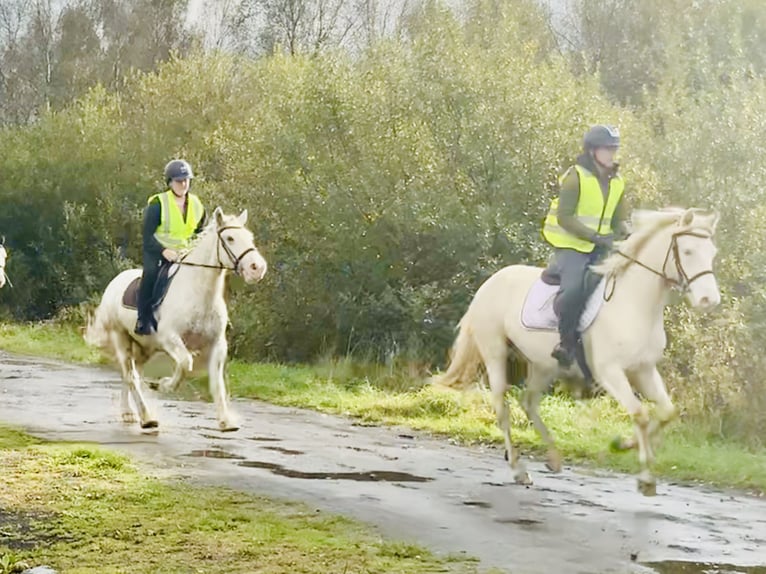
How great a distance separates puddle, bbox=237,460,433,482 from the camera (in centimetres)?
1047

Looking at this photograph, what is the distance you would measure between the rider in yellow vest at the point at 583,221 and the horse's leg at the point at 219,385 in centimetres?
375

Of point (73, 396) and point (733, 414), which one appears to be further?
point (73, 396)

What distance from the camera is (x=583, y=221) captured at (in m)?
10.2

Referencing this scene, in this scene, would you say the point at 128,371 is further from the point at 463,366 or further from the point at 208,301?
the point at 463,366

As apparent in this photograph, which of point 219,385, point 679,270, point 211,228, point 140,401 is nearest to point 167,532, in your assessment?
point 219,385

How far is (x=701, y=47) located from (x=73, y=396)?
41.6 ft

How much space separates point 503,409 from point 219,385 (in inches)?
123

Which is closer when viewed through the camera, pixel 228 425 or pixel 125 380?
pixel 228 425

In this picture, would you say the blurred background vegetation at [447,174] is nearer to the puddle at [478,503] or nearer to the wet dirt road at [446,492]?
the wet dirt road at [446,492]

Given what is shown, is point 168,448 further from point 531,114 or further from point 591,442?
point 531,114

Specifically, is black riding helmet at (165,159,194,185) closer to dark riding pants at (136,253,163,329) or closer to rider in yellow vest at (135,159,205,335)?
rider in yellow vest at (135,159,205,335)

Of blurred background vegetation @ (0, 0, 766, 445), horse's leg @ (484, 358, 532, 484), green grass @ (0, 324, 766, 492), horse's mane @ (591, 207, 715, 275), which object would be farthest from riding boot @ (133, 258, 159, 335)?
blurred background vegetation @ (0, 0, 766, 445)

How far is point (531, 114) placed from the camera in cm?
2042

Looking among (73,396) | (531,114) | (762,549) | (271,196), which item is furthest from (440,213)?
(762,549)
